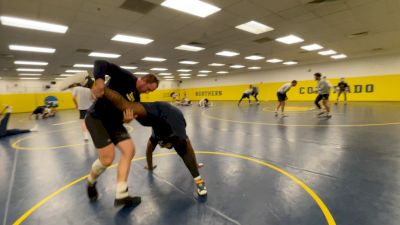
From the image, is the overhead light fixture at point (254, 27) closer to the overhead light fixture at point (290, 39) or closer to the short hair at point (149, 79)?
the overhead light fixture at point (290, 39)

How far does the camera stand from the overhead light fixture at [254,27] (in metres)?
7.48

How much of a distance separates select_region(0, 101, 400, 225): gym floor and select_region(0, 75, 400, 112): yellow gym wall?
15271 mm

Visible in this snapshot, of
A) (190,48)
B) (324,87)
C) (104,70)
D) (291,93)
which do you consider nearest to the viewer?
(104,70)

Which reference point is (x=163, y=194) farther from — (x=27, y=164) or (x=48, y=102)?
(x=48, y=102)

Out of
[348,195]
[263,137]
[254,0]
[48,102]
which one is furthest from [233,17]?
[48,102]

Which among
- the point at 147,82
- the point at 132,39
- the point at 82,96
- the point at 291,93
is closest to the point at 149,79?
the point at 147,82

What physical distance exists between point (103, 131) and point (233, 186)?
181 centimetres

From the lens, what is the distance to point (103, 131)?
2.36 meters

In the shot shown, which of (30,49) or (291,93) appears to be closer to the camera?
(30,49)

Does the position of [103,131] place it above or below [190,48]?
below

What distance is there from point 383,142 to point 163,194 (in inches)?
194

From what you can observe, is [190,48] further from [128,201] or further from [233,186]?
[128,201]

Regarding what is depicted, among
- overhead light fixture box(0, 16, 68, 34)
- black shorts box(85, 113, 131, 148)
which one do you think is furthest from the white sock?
overhead light fixture box(0, 16, 68, 34)

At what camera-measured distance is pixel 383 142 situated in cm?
445
